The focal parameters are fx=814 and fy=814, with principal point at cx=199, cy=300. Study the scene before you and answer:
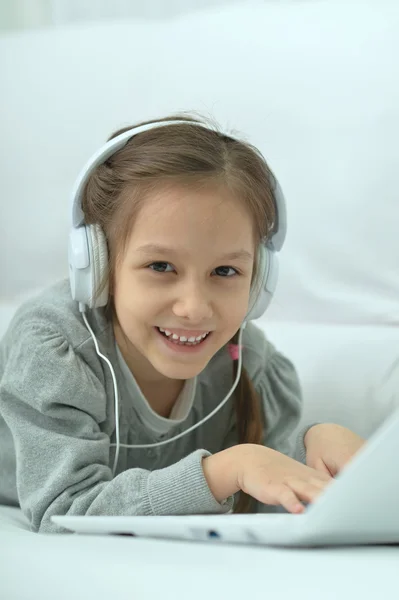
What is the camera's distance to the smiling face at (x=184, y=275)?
0.87 meters

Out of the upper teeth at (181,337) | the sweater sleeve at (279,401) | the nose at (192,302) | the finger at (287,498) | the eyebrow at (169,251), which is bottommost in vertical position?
the sweater sleeve at (279,401)

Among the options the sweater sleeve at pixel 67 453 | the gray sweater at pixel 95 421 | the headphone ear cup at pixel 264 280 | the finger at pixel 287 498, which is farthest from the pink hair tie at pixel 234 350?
the finger at pixel 287 498

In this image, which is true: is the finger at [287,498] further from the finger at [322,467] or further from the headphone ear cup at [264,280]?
the headphone ear cup at [264,280]

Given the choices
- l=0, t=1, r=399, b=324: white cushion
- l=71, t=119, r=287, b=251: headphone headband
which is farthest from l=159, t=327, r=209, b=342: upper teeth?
l=0, t=1, r=399, b=324: white cushion

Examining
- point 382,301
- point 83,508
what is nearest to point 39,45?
point 382,301

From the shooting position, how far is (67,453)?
33.6 inches

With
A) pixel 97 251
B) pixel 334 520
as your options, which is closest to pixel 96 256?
pixel 97 251

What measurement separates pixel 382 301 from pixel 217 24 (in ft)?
1.92

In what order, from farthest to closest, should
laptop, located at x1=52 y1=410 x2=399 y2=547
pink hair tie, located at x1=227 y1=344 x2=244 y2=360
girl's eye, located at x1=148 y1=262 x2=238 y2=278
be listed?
pink hair tie, located at x1=227 y1=344 x2=244 y2=360
girl's eye, located at x1=148 y1=262 x2=238 y2=278
laptop, located at x1=52 y1=410 x2=399 y2=547

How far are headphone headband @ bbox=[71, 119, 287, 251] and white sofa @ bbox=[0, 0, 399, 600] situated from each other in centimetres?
33

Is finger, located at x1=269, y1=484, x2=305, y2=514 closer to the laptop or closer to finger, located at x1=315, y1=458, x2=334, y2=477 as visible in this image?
the laptop

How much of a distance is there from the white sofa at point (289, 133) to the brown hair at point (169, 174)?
1.10 ft

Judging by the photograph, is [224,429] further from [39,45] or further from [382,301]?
[39,45]

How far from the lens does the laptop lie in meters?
0.48
